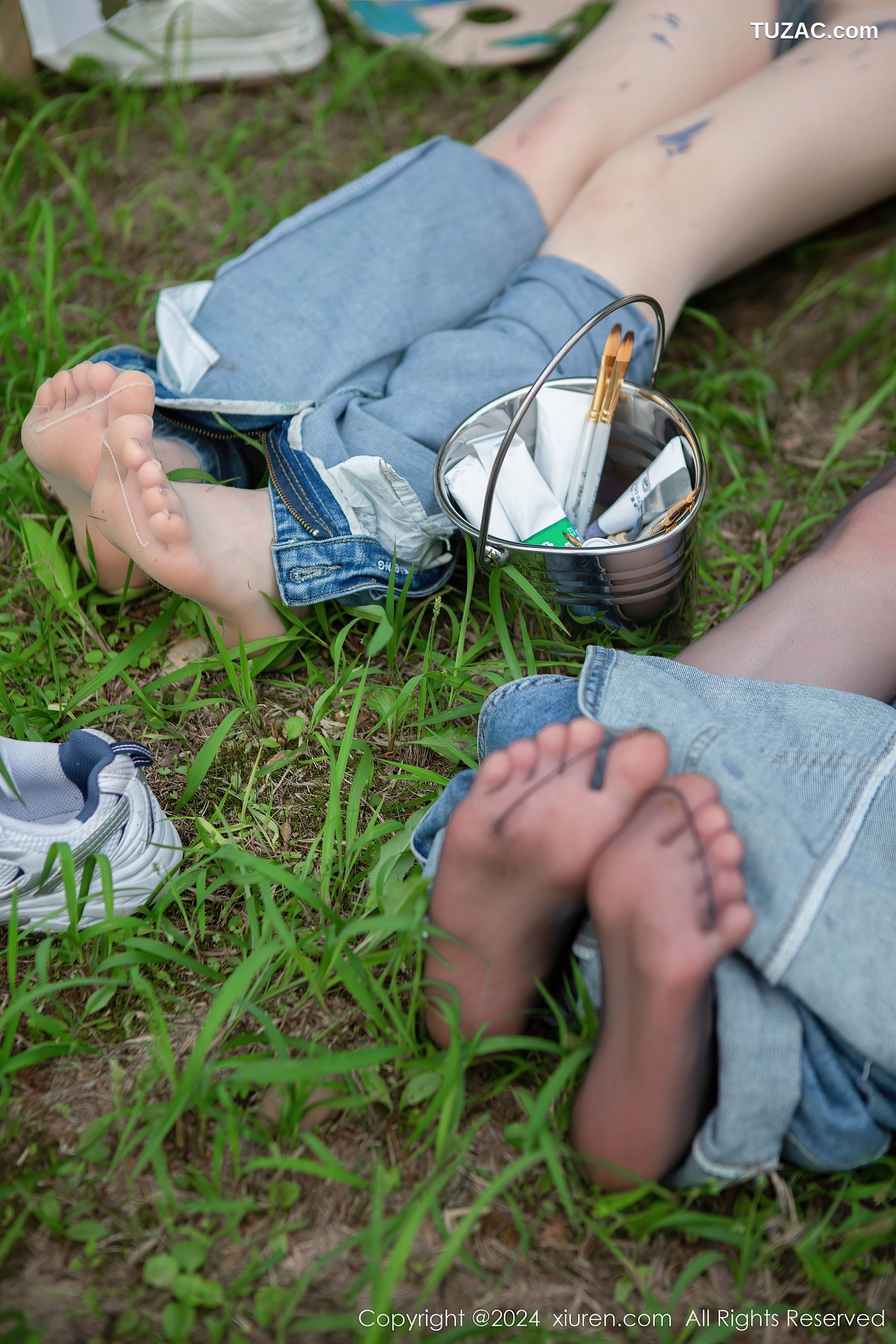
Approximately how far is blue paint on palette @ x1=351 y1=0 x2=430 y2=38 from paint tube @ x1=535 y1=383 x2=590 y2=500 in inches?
58.1

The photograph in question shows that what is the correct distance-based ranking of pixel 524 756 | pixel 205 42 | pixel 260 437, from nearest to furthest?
pixel 524 756 → pixel 260 437 → pixel 205 42

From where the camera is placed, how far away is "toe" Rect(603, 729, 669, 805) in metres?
0.87

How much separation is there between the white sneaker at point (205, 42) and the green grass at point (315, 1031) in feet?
2.21

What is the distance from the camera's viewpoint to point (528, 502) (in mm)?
1273

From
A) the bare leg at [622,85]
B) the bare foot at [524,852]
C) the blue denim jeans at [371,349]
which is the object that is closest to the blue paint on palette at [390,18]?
the bare leg at [622,85]

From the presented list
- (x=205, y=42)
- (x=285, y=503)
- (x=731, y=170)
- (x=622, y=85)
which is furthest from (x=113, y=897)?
(x=205, y=42)

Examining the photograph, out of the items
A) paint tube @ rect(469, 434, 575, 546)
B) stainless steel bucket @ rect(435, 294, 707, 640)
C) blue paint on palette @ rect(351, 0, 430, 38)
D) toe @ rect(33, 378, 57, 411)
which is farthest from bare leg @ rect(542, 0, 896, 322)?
blue paint on palette @ rect(351, 0, 430, 38)

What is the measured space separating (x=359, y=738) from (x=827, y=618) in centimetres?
62

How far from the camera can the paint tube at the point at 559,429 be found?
4.32 ft

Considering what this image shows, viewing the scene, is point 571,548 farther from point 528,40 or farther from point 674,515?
point 528,40

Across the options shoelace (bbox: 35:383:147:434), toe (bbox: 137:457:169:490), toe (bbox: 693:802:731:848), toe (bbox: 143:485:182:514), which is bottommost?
toe (bbox: 693:802:731:848)

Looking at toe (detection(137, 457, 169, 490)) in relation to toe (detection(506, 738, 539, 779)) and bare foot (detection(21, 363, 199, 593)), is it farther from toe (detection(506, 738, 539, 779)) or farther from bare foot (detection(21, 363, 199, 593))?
toe (detection(506, 738, 539, 779))

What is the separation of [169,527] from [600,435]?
0.58m

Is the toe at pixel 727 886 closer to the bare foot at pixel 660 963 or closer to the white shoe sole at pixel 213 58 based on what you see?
the bare foot at pixel 660 963
